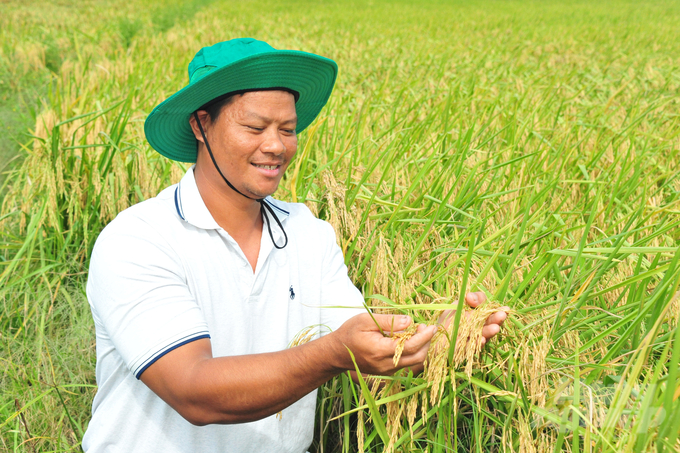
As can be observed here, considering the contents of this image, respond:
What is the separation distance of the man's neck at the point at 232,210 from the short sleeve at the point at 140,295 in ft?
0.69

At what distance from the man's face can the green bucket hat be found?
0.15 ft

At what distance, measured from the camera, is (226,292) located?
138 cm

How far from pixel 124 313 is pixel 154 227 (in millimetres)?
261

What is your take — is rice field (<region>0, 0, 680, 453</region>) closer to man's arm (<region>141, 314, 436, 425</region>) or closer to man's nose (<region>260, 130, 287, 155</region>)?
man's arm (<region>141, 314, 436, 425</region>)

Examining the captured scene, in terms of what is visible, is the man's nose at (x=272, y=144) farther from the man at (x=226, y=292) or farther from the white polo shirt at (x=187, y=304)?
the white polo shirt at (x=187, y=304)

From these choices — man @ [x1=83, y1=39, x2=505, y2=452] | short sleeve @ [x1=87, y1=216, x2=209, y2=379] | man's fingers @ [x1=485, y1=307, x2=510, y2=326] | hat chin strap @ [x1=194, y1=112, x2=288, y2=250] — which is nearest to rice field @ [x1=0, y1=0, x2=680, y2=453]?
man's fingers @ [x1=485, y1=307, x2=510, y2=326]

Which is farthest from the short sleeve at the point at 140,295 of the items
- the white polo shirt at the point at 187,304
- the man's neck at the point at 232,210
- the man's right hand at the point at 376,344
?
the man's right hand at the point at 376,344

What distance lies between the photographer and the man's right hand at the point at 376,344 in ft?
3.29

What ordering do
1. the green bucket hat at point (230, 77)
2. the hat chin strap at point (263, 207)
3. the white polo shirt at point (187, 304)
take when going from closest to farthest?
the white polo shirt at point (187, 304)
the green bucket hat at point (230, 77)
the hat chin strap at point (263, 207)

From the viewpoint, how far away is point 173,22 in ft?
42.3

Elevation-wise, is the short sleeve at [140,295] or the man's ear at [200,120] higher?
the man's ear at [200,120]

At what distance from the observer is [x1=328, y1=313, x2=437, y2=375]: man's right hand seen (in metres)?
1.00

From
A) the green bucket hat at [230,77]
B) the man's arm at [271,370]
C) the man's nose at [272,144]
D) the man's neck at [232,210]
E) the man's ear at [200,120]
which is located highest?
the green bucket hat at [230,77]

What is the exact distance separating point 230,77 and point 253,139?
6.8 inches
